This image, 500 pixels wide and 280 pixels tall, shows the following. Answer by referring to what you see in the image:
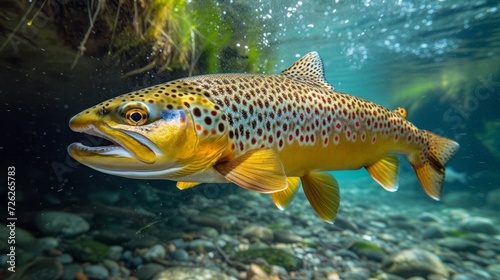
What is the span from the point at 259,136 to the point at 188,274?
305cm

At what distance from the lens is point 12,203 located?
5602mm

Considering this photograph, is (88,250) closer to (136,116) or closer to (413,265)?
(136,116)

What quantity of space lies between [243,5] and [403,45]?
13.8 m

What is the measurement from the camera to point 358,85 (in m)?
35.5

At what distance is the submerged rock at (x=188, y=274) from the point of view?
162 inches

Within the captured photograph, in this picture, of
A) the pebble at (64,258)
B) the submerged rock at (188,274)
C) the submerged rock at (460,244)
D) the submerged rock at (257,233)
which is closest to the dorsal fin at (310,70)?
the submerged rock at (188,274)

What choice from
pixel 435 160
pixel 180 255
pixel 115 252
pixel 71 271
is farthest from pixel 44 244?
pixel 435 160

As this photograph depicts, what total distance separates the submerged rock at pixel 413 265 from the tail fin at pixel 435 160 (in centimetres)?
325

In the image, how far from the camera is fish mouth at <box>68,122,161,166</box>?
1589 millimetres

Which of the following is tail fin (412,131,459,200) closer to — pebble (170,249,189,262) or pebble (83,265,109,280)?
pebble (170,249,189,262)

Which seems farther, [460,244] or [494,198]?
[494,198]

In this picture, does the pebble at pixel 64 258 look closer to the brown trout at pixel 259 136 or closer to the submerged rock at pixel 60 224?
the submerged rock at pixel 60 224

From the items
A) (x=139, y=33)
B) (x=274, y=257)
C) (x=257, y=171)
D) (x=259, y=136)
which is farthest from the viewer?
(x=139, y=33)

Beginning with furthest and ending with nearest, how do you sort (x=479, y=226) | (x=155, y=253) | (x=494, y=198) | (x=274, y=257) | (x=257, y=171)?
1. (x=494, y=198)
2. (x=479, y=226)
3. (x=274, y=257)
4. (x=155, y=253)
5. (x=257, y=171)
